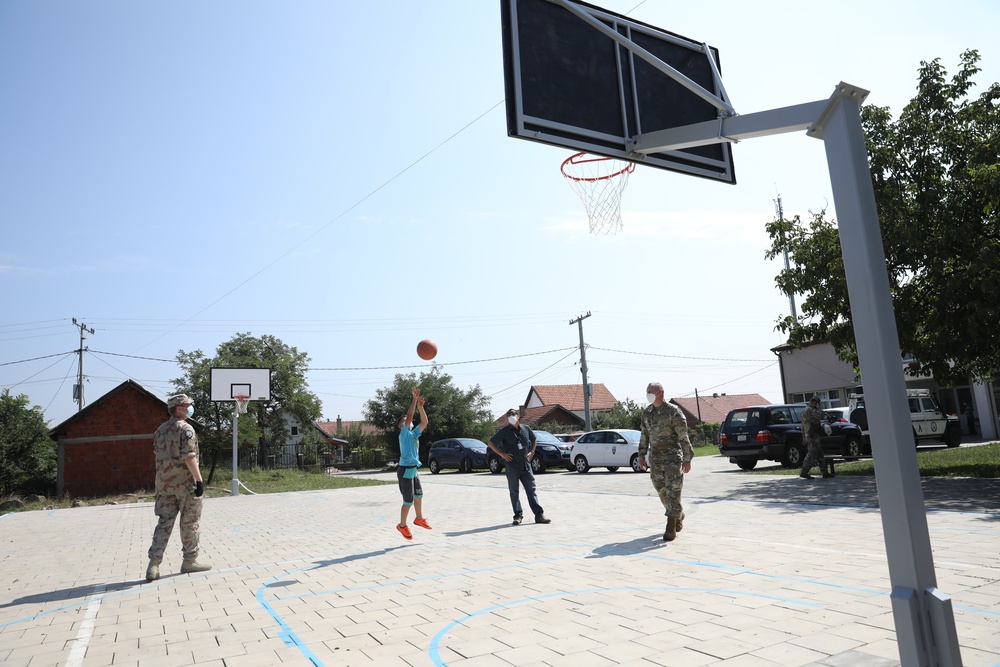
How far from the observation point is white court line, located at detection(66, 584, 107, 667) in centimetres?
443

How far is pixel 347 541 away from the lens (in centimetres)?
948

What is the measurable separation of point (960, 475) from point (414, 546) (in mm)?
11586

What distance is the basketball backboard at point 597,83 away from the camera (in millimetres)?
5863

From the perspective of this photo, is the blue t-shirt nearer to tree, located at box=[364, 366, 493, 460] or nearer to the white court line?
the white court line

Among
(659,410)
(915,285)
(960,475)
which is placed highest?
(915,285)

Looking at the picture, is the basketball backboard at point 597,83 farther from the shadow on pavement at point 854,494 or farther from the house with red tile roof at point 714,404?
the house with red tile roof at point 714,404

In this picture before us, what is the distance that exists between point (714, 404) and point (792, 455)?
62363 mm

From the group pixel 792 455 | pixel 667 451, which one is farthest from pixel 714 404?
pixel 667 451

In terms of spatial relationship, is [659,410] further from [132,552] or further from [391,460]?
[391,460]

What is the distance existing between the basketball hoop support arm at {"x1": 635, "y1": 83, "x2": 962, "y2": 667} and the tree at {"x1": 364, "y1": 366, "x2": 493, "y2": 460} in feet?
128

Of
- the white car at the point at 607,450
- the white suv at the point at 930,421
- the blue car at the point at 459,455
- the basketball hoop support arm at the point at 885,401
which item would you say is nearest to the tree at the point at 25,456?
the blue car at the point at 459,455

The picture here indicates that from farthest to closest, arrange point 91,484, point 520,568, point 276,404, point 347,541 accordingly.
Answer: point 276,404, point 91,484, point 347,541, point 520,568

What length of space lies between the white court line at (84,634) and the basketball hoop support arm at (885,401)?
499cm

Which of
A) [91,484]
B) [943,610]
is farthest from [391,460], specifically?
[943,610]
